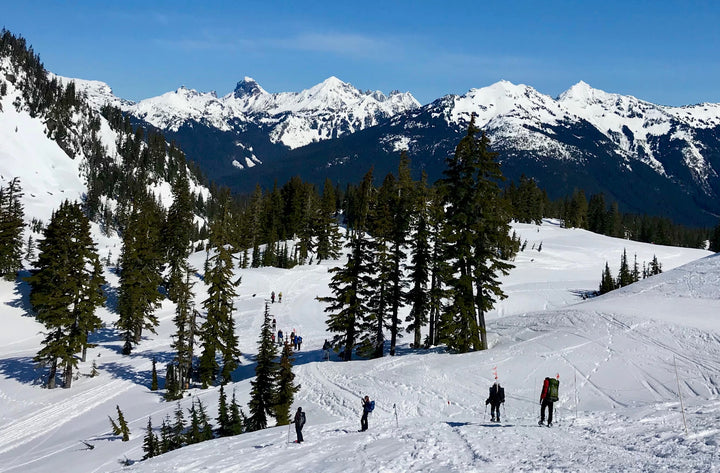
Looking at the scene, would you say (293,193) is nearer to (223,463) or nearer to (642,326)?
(642,326)

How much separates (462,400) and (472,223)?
34.1 feet

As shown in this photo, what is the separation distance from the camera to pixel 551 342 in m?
30.9

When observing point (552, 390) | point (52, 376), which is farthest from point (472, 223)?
point (52, 376)

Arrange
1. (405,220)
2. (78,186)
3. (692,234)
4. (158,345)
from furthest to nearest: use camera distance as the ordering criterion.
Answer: (692,234) → (78,186) → (158,345) → (405,220)

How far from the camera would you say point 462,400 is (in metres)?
24.1

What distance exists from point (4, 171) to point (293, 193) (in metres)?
102

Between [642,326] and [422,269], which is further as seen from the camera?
[422,269]

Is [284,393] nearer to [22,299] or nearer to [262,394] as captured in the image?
[262,394]

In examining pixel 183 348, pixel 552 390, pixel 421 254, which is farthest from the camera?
pixel 183 348

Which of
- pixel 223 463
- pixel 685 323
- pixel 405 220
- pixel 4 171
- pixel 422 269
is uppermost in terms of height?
pixel 4 171

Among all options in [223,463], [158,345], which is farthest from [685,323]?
[158,345]

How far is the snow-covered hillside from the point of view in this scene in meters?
14.5

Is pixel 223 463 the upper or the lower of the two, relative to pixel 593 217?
lower

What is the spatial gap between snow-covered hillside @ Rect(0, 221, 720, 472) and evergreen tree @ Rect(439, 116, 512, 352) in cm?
344
